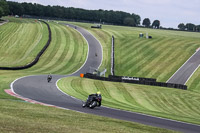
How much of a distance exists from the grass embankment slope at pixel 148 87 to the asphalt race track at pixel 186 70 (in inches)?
51.6

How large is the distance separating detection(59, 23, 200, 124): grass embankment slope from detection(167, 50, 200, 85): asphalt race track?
1.31 m

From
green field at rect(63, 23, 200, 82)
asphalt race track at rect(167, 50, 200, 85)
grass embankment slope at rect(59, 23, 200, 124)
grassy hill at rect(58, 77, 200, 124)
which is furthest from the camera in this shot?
green field at rect(63, 23, 200, 82)

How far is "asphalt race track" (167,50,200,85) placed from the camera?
66.7 metres

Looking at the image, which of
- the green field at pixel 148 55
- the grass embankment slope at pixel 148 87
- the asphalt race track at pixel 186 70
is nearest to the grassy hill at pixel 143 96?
the grass embankment slope at pixel 148 87

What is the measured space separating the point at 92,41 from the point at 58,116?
277 ft

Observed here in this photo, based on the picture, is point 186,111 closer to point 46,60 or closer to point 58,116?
point 58,116

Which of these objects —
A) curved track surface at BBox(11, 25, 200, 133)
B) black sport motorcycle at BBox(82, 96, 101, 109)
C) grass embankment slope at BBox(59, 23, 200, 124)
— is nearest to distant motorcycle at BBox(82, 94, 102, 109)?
black sport motorcycle at BBox(82, 96, 101, 109)

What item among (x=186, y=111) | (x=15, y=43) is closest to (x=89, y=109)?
(x=186, y=111)

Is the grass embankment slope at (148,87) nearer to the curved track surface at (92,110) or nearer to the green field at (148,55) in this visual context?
the green field at (148,55)

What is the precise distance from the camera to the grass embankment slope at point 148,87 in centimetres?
3797

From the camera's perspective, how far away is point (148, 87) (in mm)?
52500

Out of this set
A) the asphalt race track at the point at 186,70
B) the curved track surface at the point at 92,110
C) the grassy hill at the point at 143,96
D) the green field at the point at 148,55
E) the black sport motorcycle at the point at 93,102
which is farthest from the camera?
the green field at the point at 148,55

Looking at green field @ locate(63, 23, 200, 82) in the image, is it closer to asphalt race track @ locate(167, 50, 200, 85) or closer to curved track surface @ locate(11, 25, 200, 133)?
asphalt race track @ locate(167, 50, 200, 85)

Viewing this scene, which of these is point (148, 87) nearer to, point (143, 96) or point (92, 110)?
point (143, 96)
